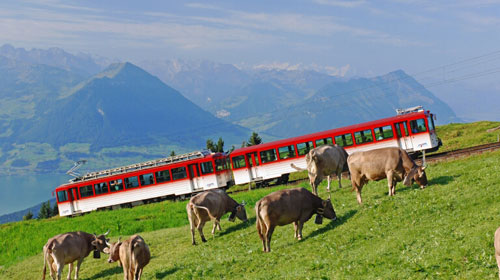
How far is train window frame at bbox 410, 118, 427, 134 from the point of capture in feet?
139

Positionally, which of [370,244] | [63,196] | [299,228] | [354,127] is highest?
[354,127]

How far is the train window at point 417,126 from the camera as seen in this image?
139 feet

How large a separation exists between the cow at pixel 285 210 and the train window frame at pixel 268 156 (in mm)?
25998

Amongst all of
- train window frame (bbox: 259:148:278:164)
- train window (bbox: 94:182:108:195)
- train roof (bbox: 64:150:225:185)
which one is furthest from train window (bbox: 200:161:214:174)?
train window (bbox: 94:182:108:195)

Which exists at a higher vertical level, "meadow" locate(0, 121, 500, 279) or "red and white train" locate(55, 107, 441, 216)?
"red and white train" locate(55, 107, 441, 216)

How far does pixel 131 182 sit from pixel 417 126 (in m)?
28.4


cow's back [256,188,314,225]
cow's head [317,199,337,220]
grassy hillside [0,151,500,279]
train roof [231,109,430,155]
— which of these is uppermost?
train roof [231,109,430,155]

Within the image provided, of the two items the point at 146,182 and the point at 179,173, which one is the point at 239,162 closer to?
the point at 179,173

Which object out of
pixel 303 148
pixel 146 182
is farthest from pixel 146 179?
pixel 303 148

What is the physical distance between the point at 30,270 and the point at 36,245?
8.22 metres

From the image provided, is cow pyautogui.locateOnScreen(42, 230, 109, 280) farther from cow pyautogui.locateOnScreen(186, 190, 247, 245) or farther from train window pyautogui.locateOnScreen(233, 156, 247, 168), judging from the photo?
train window pyautogui.locateOnScreen(233, 156, 247, 168)

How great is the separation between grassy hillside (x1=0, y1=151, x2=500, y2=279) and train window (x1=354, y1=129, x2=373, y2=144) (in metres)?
15.4

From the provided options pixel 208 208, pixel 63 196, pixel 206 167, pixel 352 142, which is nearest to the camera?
pixel 208 208

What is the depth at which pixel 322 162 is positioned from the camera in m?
28.2
